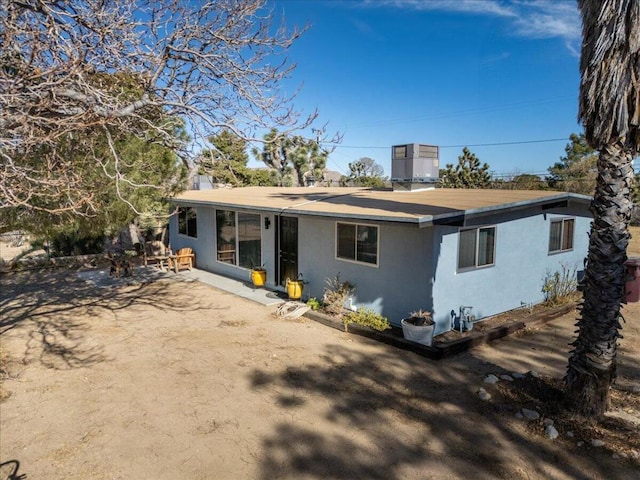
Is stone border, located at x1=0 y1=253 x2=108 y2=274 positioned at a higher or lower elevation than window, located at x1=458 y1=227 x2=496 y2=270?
lower

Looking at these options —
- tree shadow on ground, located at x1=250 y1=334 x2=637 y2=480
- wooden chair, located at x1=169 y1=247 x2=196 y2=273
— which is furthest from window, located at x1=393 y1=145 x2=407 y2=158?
wooden chair, located at x1=169 y1=247 x2=196 y2=273

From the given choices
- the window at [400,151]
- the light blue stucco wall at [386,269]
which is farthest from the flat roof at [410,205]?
the window at [400,151]

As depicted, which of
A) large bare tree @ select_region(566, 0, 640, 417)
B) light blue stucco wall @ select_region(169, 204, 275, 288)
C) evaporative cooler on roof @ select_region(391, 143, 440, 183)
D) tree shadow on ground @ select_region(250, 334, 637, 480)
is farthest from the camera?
light blue stucco wall @ select_region(169, 204, 275, 288)

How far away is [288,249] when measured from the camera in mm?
10719

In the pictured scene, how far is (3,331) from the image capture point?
8.09 m

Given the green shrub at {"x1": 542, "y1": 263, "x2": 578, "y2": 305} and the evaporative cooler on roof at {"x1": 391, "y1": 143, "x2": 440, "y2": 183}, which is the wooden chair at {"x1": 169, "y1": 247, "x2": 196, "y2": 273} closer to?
the evaporative cooler on roof at {"x1": 391, "y1": 143, "x2": 440, "y2": 183}

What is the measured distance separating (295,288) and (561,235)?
6.62 metres

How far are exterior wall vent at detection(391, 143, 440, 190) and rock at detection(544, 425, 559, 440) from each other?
7.05m

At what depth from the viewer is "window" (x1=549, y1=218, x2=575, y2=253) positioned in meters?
10.1

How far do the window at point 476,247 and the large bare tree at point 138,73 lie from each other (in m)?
4.16

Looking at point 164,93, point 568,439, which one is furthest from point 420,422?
point 164,93

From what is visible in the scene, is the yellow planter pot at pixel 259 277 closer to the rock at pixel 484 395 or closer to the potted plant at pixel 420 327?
the potted plant at pixel 420 327

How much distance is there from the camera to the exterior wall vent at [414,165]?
1046 centimetres

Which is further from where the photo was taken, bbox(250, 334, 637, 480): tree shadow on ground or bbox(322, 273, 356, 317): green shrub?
bbox(322, 273, 356, 317): green shrub
